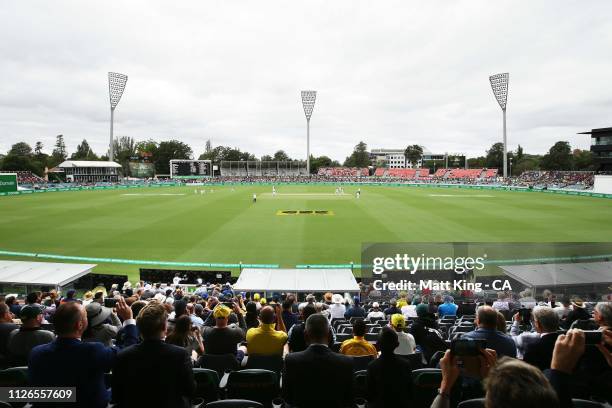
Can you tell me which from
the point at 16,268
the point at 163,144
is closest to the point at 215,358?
the point at 16,268

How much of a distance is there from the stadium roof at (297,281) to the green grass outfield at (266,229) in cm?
593

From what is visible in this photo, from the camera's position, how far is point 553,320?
14.3ft

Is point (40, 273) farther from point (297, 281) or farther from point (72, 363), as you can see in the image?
point (72, 363)

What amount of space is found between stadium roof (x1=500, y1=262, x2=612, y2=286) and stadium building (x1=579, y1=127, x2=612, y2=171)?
260 feet

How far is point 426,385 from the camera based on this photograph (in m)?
4.60

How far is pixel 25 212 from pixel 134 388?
48042mm

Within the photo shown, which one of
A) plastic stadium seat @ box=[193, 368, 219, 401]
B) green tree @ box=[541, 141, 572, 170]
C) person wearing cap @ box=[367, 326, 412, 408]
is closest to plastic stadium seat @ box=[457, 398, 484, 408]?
Result: person wearing cap @ box=[367, 326, 412, 408]

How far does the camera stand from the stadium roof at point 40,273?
49.1ft

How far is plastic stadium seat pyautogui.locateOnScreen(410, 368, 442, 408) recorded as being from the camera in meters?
4.58

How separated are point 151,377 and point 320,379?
1.42m

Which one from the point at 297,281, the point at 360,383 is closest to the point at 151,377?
the point at 360,383

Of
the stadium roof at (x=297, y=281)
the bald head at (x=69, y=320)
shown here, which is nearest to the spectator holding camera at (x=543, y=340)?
the bald head at (x=69, y=320)

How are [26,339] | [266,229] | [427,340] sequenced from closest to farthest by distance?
[26,339], [427,340], [266,229]

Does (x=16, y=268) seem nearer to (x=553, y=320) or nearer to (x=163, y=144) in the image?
(x=553, y=320)
